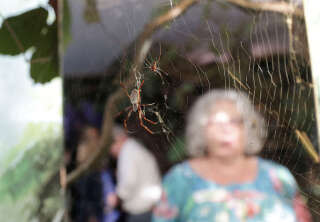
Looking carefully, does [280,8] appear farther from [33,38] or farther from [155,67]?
[33,38]

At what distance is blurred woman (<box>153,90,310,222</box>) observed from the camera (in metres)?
0.15

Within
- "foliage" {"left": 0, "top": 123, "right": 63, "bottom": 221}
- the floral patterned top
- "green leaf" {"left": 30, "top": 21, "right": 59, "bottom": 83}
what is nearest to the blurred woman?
the floral patterned top

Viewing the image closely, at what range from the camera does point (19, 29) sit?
0.88 ft

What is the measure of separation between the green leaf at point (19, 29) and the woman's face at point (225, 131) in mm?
170

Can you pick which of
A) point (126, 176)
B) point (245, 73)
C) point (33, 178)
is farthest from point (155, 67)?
point (33, 178)

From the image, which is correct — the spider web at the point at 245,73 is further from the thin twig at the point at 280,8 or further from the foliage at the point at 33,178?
the foliage at the point at 33,178

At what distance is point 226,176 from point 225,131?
4.2 inches

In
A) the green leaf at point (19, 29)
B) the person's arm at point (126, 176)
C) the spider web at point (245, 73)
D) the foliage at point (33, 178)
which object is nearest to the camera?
the spider web at point (245, 73)

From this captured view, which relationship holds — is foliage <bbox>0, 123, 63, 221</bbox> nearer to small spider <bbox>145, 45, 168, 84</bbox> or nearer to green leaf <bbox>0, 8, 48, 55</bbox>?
green leaf <bbox>0, 8, 48, 55</bbox>

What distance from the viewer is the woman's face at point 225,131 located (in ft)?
0.54

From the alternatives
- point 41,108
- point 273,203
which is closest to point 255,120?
point 273,203

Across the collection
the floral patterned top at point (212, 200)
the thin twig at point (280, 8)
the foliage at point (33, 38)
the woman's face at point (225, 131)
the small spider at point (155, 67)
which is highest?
the thin twig at point (280, 8)

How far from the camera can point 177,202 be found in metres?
0.36

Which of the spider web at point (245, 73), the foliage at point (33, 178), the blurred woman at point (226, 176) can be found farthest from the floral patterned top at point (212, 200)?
the foliage at point (33, 178)
